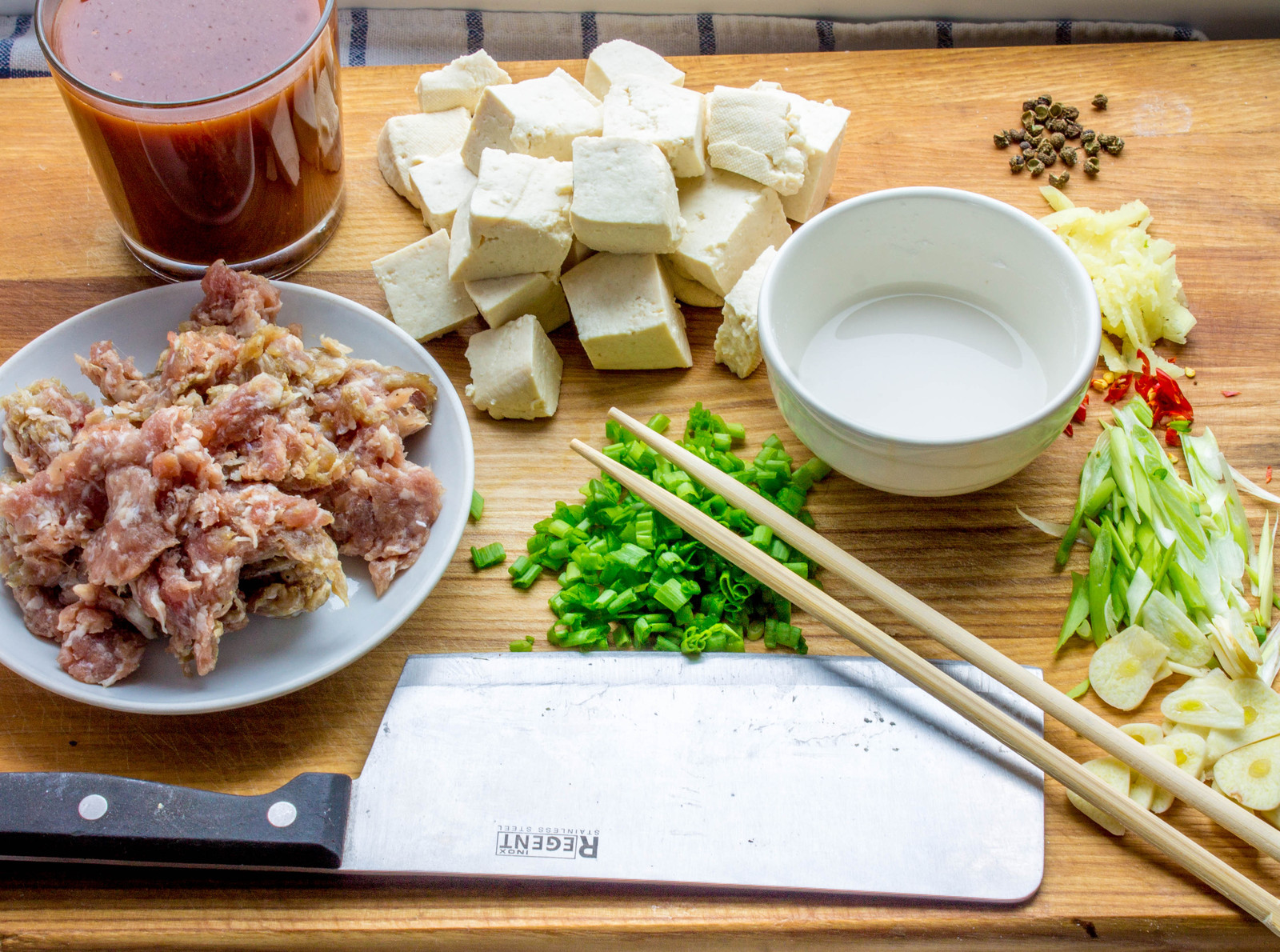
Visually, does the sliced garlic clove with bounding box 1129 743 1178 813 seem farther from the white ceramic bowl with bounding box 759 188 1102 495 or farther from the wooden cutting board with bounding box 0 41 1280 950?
the white ceramic bowl with bounding box 759 188 1102 495

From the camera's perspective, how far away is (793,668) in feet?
6.24

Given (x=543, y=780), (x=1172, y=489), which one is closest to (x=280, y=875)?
(x=543, y=780)

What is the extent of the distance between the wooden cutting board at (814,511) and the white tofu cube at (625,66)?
213mm

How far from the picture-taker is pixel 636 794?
178 centimetres

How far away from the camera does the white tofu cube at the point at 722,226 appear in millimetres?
2256

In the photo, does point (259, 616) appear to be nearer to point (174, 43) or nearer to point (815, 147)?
point (174, 43)

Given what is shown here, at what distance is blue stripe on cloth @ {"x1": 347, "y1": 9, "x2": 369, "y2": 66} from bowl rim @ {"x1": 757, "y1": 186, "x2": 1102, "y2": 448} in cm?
174

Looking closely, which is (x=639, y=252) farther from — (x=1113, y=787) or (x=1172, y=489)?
(x=1113, y=787)

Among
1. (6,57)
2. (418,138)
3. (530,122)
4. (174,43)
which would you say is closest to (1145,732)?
(530,122)

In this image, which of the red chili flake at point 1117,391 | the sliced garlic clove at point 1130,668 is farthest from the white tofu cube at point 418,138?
the sliced garlic clove at point 1130,668

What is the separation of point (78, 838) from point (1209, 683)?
1.93 metres

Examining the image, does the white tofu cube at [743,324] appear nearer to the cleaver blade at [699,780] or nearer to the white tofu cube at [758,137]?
the white tofu cube at [758,137]

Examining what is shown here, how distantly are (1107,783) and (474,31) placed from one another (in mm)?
2629

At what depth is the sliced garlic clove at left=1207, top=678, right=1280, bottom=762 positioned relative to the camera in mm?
1824
